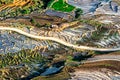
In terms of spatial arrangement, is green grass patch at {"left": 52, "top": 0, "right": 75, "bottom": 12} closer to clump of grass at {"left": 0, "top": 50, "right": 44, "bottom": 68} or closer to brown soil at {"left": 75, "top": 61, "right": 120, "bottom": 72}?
clump of grass at {"left": 0, "top": 50, "right": 44, "bottom": 68}

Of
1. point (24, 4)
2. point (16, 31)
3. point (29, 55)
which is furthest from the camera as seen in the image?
point (24, 4)

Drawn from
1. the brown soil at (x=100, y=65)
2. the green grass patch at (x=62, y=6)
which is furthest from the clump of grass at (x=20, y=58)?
the green grass patch at (x=62, y=6)

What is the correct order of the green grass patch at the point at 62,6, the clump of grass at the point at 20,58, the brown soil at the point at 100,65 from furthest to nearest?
the green grass patch at the point at 62,6
the clump of grass at the point at 20,58
the brown soil at the point at 100,65

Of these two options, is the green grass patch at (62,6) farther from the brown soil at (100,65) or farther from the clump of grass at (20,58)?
the brown soil at (100,65)

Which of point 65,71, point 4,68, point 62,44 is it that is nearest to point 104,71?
point 65,71

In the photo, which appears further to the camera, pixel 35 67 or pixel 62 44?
pixel 62 44

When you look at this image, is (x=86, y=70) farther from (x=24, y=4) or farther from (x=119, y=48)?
(x=24, y=4)

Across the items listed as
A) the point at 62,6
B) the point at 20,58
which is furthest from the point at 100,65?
the point at 62,6

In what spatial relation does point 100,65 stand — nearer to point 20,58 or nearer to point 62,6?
point 20,58

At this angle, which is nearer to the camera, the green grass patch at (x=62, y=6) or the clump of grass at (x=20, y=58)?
the clump of grass at (x=20, y=58)
